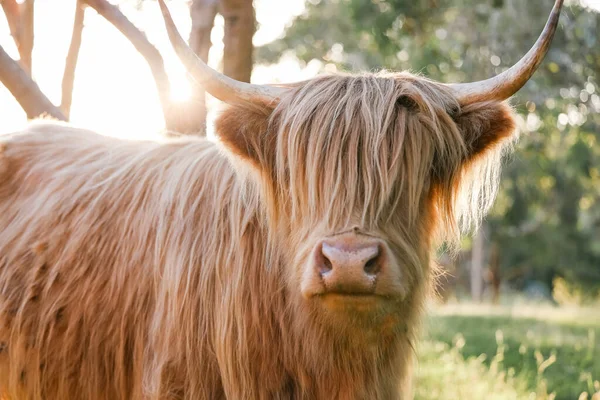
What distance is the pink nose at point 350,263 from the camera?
260cm

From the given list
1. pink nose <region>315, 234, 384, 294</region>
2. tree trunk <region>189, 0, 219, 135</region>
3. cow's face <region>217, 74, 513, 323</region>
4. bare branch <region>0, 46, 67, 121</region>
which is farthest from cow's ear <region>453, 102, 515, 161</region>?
bare branch <region>0, 46, 67, 121</region>

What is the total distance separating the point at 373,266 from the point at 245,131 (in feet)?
2.65

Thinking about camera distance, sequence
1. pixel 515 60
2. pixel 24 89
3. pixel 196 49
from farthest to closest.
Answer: pixel 515 60, pixel 196 49, pixel 24 89

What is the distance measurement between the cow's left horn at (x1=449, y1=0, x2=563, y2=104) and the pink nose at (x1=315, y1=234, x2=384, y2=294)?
0.78 meters

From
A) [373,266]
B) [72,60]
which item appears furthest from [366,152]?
[72,60]

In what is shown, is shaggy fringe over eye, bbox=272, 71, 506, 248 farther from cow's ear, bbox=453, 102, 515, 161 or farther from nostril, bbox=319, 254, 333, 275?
nostril, bbox=319, 254, 333, 275

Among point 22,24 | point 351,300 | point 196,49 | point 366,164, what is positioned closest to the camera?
point 351,300

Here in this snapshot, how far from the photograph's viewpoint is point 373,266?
267 centimetres

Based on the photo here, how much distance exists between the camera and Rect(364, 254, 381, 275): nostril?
2.65m

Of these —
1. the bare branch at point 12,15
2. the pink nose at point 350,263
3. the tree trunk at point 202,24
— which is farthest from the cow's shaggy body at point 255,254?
the bare branch at point 12,15

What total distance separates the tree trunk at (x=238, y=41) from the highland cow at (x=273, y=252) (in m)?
1.57

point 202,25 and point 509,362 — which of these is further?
point 509,362

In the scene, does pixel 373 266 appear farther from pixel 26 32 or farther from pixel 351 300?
pixel 26 32

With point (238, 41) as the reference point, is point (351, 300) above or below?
below
